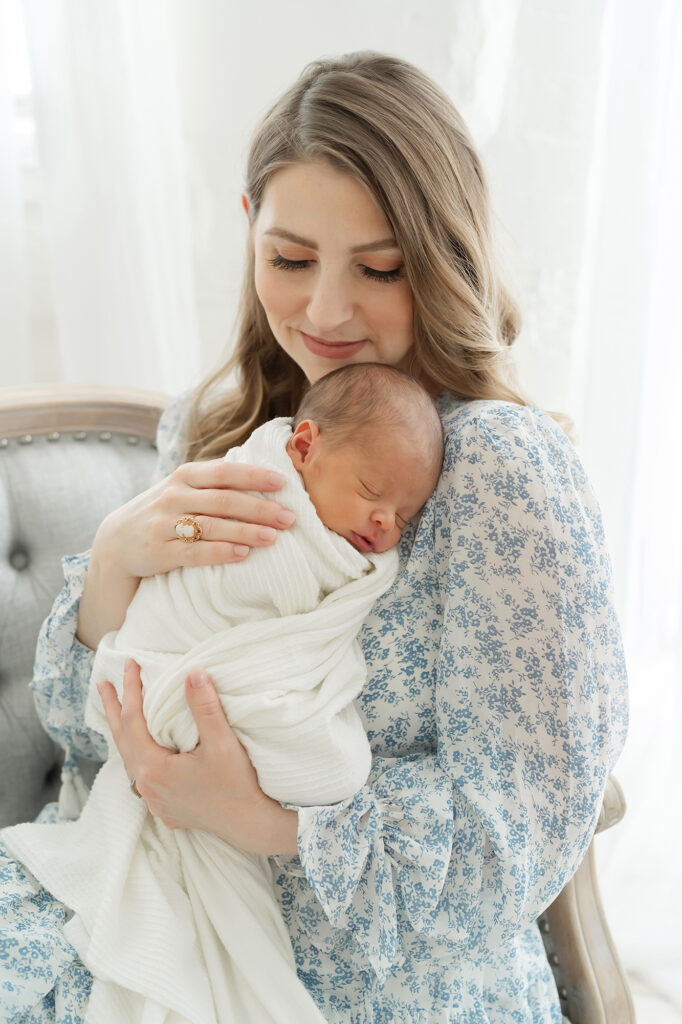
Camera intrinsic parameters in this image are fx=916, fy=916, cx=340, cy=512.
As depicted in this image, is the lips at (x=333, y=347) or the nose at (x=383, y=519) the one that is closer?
the nose at (x=383, y=519)

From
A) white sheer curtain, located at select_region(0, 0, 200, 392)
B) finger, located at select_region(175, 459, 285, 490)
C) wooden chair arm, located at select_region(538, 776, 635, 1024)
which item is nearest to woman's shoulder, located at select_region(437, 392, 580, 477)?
finger, located at select_region(175, 459, 285, 490)

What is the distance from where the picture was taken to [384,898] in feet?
3.40

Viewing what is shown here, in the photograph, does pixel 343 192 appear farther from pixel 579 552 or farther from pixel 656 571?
pixel 656 571

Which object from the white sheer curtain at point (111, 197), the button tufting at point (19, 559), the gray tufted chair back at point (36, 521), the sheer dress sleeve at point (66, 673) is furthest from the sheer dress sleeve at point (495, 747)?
the white sheer curtain at point (111, 197)

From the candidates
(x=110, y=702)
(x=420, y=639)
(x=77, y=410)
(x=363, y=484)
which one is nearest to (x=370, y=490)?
(x=363, y=484)

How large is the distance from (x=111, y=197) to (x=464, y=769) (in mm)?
1371

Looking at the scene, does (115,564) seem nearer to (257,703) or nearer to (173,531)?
(173,531)

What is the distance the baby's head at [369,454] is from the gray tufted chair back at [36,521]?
0.53 m

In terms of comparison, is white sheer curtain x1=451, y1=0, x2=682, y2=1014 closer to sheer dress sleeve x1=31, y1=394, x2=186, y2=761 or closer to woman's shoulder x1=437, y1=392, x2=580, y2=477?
woman's shoulder x1=437, y1=392, x2=580, y2=477

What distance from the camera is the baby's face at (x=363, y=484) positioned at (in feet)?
3.54

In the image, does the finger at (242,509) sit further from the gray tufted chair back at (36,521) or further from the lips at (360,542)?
the gray tufted chair back at (36,521)

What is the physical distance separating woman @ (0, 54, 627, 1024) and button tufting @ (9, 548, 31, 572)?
0.25 metres

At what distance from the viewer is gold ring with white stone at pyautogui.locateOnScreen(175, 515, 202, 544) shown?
3.68 feet

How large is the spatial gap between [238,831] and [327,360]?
2.06 ft
